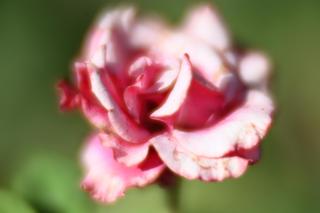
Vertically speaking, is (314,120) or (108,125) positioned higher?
(108,125)

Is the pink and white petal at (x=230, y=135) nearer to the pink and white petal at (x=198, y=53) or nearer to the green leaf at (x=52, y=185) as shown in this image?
the pink and white petal at (x=198, y=53)

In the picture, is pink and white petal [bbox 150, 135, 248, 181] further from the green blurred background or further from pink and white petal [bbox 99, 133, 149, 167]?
the green blurred background

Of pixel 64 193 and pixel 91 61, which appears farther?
pixel 64 193

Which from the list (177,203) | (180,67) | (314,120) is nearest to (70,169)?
(177,203)

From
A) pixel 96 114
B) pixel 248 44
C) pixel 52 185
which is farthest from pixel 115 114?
pixel 248 44

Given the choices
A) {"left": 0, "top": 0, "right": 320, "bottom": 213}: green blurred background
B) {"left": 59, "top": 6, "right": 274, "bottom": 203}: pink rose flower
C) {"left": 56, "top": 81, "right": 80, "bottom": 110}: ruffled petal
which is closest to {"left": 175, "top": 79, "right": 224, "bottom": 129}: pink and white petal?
{"left": 59, "top": 6, "right": 274, "bottom": 203}: pink rose flower

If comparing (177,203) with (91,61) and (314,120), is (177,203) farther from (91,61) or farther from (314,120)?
(314,120)

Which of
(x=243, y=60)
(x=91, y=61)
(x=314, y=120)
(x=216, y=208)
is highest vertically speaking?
(x=91, y=61)
